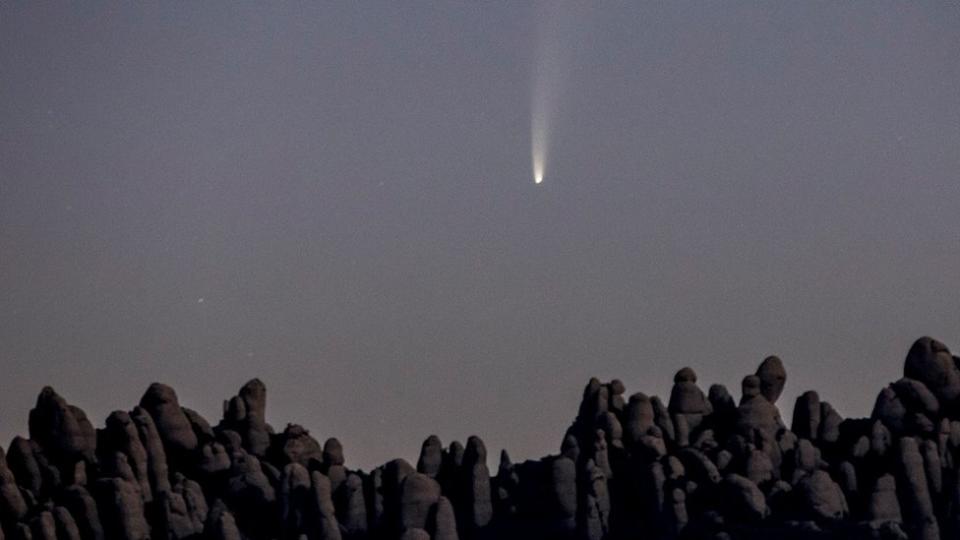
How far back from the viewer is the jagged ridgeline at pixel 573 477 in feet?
409

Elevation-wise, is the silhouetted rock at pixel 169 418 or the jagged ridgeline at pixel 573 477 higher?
the silhouetted rock at pixel 169 418

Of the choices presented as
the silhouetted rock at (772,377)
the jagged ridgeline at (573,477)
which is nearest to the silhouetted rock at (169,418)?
the jagged ridgeline at (573,477)

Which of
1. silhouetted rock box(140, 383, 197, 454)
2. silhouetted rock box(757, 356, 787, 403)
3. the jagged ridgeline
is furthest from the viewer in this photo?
silhouetted rock box(140, 383, 197, 454)

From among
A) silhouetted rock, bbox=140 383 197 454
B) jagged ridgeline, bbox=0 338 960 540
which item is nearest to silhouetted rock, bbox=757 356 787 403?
jagged ridgeline, bbox=0 338 960 540

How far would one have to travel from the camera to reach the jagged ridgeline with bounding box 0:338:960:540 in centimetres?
12481

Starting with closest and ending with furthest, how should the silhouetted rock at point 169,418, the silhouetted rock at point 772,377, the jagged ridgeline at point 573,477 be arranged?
the jagged ridgeline at point 573,477
the silhouetted rock at point 772,377
the silhouetted rock at point 169,418

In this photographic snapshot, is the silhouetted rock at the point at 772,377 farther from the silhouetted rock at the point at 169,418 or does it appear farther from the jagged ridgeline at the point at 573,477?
the silhouetted rock at the point at 169,418

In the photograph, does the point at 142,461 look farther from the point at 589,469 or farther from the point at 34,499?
the point at 589,469

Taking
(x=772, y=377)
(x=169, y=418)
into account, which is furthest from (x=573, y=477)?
(x=169, y=418)

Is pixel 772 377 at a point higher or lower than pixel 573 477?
higher

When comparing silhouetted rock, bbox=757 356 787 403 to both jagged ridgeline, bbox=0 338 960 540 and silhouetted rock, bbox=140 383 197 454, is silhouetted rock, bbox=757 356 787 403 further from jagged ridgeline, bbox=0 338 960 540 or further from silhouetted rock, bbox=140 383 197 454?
silhouetted rock, bbox=140 383 197 454

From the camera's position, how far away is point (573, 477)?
134 metres

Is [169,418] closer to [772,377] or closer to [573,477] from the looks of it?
[573,477]

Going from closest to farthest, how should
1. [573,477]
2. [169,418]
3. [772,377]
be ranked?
1. [573,477]
2. [772,377]
3. [169,418]
